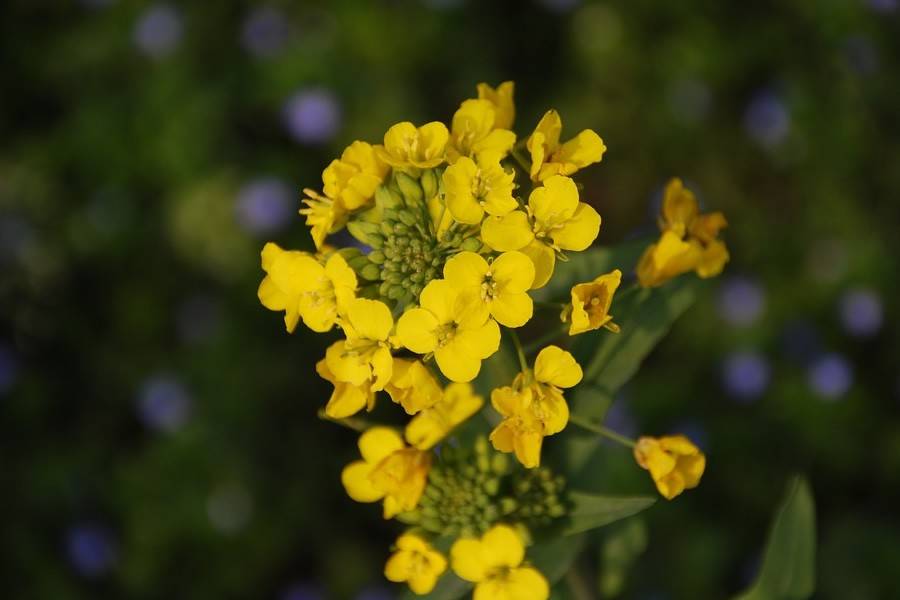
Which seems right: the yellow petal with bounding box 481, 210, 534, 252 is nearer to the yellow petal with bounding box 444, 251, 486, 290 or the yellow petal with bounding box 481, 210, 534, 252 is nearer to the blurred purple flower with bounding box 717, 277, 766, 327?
the yellow petal with bounding box 444, 251, 486, 290

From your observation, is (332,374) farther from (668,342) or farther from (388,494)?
(668,342)

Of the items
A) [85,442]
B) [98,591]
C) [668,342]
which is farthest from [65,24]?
[668,342]

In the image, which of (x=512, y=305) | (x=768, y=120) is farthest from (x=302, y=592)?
(x=768, y=120)

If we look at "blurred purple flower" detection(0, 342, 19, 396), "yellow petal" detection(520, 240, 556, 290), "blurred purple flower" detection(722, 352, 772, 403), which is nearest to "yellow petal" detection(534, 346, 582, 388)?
"yellow petal" detection(520, 240, 556, 290)

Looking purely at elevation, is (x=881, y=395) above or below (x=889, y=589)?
above

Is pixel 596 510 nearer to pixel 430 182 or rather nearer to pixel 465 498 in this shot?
pixel 465 498

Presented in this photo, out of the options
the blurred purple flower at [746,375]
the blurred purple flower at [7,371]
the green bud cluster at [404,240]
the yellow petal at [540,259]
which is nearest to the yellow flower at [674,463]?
the yellow petal at [540,259]
